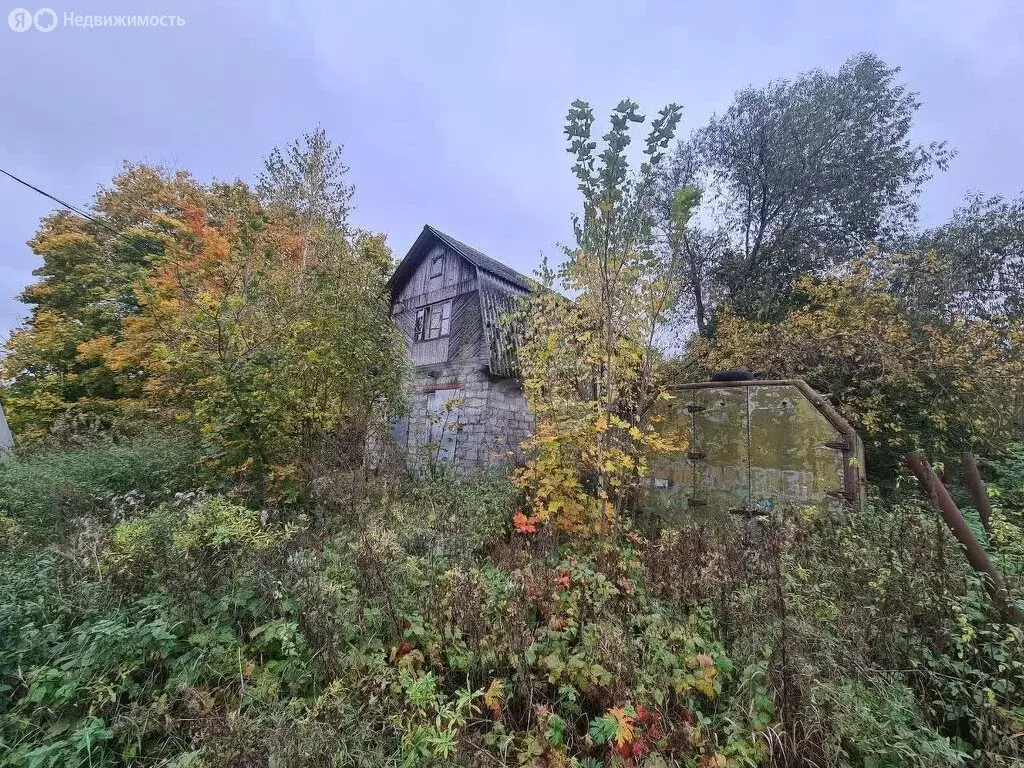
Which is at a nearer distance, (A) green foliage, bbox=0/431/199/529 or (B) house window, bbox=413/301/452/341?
(A) green foliage, bbox=0/431/199/529

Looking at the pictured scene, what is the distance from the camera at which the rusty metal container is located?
5055 mm

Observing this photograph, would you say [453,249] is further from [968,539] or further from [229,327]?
[968,539]

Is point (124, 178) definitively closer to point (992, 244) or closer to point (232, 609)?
point (232, 609)

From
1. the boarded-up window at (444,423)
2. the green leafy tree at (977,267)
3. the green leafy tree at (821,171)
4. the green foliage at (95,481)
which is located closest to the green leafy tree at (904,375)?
the green leafy tree at (977,267)

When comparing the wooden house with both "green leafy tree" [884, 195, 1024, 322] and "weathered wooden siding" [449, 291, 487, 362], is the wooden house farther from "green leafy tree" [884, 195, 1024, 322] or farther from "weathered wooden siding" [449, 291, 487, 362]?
"green leafy tree" [884, 195, 1024, 322]

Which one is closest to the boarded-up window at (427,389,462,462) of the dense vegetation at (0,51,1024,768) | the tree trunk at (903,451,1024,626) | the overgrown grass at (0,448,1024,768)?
the dense vegetation at (0,51,1024,768)

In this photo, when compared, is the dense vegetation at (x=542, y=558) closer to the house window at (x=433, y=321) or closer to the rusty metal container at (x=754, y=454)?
the rusty metal container at (x=754, y=454)

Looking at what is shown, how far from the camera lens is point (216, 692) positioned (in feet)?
8.09

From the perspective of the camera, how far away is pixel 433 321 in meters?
11.0

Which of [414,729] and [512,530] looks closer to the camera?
[414,729]

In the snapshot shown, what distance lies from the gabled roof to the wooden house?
3 centimetres

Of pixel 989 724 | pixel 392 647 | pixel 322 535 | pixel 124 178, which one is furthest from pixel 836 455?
pixel 124 178

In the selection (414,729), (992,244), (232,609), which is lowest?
(414,729)

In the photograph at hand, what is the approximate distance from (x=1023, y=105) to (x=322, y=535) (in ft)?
61.1
